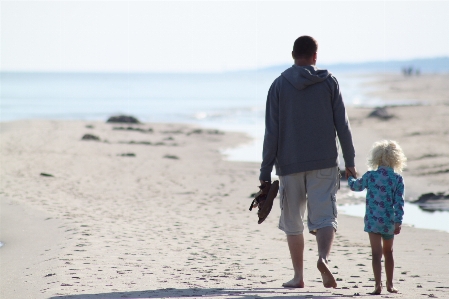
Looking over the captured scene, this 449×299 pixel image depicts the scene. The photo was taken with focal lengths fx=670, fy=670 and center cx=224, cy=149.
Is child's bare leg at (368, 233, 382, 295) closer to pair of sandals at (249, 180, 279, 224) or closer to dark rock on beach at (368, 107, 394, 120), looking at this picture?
pair of sandals at (249, 180, 279, 224)

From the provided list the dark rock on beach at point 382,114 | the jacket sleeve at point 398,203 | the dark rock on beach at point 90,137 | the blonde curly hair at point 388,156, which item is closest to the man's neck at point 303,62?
the blonde curly hair at point 388,156

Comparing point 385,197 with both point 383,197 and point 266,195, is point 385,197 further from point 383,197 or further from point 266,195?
point 266,195

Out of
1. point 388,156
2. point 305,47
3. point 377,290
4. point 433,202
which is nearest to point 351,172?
point 388,156

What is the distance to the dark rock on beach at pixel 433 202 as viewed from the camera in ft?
32.6

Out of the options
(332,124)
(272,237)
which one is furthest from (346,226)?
(332,124)

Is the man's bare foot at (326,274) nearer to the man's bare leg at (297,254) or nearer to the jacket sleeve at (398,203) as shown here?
the man's bare leg at (297,254)

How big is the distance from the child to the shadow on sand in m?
0.46

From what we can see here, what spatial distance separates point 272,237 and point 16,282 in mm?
3211

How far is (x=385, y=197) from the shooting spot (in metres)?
4.88

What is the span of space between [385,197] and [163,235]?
339cm

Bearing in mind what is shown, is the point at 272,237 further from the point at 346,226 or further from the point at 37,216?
the point at 37,216

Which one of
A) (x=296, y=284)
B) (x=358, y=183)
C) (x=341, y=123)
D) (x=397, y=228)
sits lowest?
(x=296, y=284)

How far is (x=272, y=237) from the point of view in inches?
308

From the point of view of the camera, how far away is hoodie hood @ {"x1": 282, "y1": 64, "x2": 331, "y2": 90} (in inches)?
192
